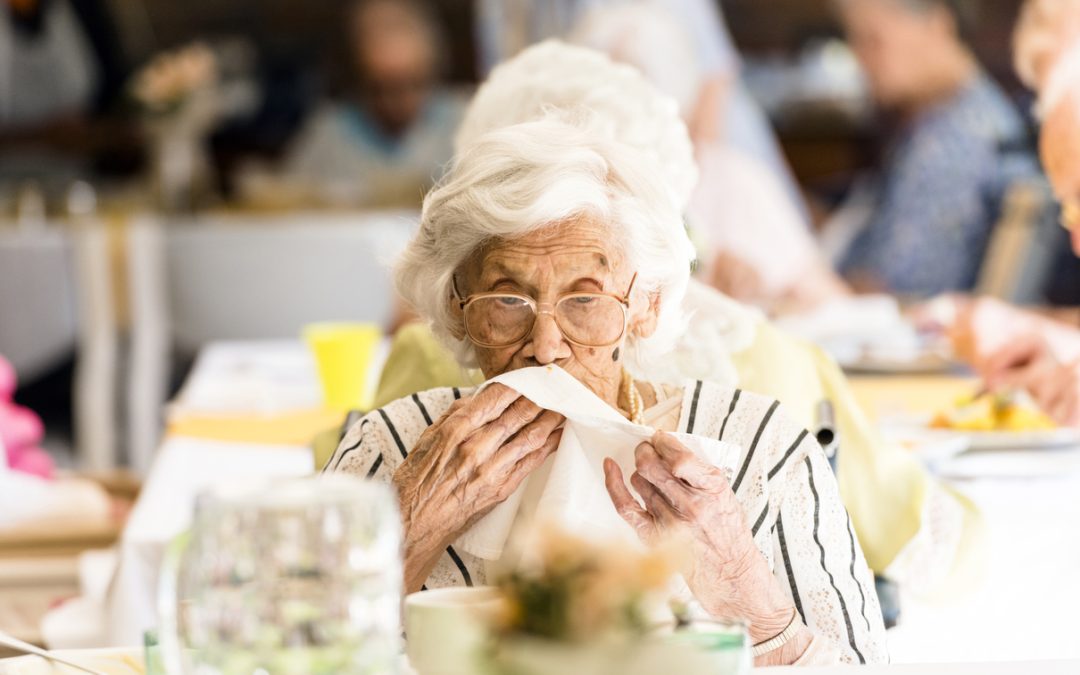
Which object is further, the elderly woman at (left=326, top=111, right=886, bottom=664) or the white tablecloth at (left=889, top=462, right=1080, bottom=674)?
the white tablecloth at (left=889, top=462, right=1080, bottom=674)

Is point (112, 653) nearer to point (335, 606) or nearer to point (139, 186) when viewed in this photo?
point (335, 606)

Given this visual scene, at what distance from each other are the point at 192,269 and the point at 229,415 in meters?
1.75

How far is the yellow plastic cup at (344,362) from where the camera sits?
247 centimetres

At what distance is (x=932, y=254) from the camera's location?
16.6 ft

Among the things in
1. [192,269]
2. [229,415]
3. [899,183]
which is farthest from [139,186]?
[229,415]

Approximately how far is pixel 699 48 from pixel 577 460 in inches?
144

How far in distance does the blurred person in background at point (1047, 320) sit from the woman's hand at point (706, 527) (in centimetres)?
112

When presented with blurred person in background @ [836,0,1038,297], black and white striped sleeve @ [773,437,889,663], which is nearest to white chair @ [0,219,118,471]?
blurred person in background @ [836,0,1038,297]

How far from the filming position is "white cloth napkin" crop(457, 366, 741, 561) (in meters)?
1.25

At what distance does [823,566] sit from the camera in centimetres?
136

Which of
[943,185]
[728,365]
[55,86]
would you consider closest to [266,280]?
[943,185]

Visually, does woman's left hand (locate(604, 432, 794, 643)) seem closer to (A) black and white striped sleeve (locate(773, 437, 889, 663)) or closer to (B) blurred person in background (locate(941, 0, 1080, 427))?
(A) black and white striped sleeve (locate(773, 437, 889, 663))

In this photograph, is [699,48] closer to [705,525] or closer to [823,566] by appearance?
[823,566]

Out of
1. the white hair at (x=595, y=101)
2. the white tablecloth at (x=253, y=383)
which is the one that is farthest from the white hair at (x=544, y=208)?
the white tablecloth at (x=253, y=383)
